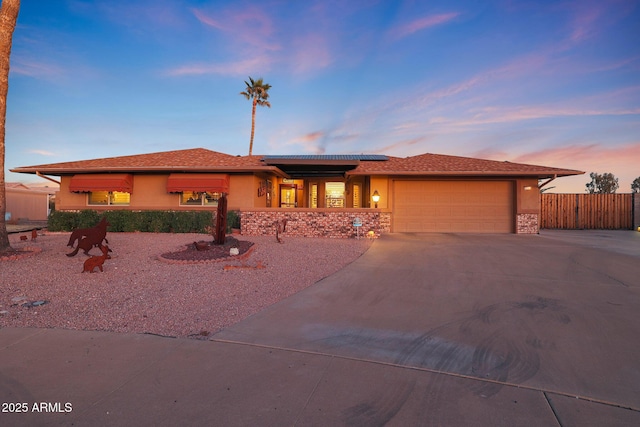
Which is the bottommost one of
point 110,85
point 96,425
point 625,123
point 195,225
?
point 96,425

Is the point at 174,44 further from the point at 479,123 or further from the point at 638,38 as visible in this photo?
the point at 638,38

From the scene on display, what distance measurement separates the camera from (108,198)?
56.7 feet

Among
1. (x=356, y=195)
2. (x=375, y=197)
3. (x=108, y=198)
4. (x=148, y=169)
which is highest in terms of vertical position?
(x=148, y=169)

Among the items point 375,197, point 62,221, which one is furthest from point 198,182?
point 375,197

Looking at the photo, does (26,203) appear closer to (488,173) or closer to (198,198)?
(198,198)

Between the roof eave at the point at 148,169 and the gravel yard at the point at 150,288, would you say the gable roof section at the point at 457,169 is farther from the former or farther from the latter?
the gravel yard at the point at 150,288

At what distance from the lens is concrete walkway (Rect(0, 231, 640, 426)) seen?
2389mm

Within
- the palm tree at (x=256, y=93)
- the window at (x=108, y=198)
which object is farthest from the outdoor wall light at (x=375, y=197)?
the palm tree at (x=256, y=93)

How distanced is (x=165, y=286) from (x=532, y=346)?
583cm

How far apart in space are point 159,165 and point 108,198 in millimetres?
3725

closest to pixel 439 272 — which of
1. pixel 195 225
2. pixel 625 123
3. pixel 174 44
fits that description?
pixel 195 225

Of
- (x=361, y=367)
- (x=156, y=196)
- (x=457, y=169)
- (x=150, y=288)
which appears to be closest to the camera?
(x=361, y=367)

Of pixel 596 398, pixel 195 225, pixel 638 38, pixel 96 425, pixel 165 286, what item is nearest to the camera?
pixel 96 425

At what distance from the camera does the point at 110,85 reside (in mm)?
17422
